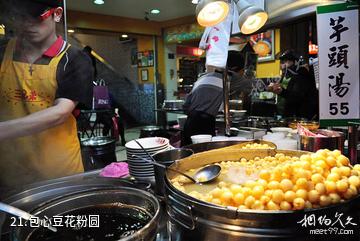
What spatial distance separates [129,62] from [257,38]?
6015mm

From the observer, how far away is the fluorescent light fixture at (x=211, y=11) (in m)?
1.59

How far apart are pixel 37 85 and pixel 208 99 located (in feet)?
5.74

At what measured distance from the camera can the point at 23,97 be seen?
1536 mm

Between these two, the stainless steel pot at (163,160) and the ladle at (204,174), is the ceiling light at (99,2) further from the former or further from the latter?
the ladle at (204,174)

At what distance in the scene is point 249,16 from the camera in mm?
1784

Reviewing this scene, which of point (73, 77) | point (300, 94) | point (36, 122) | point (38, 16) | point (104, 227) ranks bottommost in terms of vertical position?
point (104, 227)

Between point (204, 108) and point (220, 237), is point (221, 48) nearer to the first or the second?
point (204, 108)

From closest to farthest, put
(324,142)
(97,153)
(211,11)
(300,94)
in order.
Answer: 1. (324,142)
2. (211,11)
3. (97,153)
4. (300,94)

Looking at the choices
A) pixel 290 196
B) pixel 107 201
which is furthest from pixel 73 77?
pixel 290 196

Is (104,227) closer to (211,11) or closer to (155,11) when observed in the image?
(211,11)

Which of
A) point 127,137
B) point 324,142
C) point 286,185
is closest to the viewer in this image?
point 286,185

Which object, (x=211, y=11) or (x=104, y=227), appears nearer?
(x=104, y=227)

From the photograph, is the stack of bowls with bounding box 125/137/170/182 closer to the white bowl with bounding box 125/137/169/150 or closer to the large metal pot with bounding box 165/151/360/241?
the white bowl with bounding box 125/137/169/150

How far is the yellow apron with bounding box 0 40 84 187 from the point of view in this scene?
1.54m
